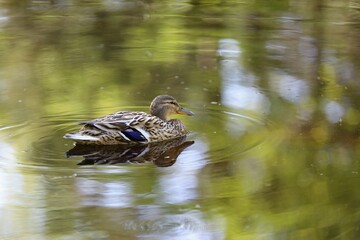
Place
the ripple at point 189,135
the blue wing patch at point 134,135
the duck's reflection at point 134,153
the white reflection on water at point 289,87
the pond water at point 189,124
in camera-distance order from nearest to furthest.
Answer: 1. the pond water at point 189,124
2. the ripple at point 189,135
3. the duck's reflection at point 134,153
4. the blue wing patch at point 134,135
5. the white reflection on water at point 289,87

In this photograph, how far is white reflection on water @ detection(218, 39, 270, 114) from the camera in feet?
26.6

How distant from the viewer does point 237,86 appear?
8.77 meters

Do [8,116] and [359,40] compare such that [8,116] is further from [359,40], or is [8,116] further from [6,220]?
[359,40]

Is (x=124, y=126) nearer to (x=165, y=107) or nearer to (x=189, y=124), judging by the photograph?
(x=165, y=107)

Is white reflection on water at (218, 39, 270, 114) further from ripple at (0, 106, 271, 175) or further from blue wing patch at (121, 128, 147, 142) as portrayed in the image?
blue wing patch at (121, 128, 147, 142)

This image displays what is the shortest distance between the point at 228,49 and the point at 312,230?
17.9 ft

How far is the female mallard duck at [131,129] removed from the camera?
708 centimetres

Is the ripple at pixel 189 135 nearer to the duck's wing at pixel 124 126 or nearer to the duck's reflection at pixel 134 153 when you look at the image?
the duck's reflection at pixel 134 153

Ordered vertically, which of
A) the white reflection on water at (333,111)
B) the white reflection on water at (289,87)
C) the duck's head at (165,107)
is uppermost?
the duck's head at (165,107)

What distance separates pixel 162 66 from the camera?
9.64 metres

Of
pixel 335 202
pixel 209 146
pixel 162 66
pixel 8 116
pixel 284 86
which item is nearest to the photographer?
pixel 335 202

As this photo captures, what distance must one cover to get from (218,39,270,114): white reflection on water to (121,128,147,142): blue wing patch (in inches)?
45.1

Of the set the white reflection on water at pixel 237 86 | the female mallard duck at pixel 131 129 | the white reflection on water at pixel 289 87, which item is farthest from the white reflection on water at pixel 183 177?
the white reflection on water at pixel 289 87

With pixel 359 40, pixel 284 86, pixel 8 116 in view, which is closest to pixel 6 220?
pixel 8 116
